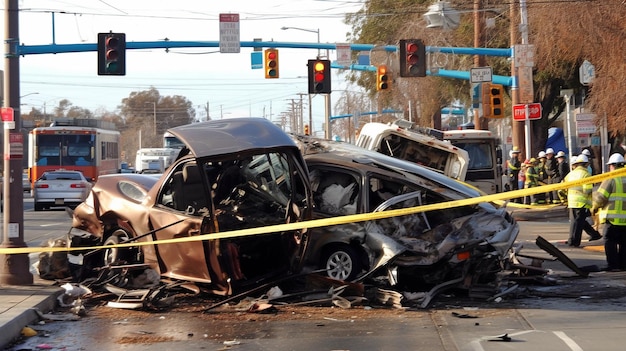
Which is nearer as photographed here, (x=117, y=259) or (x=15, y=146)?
(x=117, y=259)

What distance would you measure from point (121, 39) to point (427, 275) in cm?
1656

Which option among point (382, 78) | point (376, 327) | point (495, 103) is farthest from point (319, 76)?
point (376, 327)

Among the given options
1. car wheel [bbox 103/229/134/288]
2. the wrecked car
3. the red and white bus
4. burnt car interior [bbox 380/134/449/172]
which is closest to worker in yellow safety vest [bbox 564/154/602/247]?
burnt car interior [bbox 380/134/449/172]

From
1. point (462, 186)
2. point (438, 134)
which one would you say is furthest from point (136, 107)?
point (462, 186)

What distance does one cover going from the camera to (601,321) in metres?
9.65

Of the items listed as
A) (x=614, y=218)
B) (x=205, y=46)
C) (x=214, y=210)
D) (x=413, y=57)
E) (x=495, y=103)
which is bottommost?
(x=614, y=218)

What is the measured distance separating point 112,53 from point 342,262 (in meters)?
15.7

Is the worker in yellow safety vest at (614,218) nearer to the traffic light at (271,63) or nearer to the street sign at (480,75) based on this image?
the street sign at (480,75)

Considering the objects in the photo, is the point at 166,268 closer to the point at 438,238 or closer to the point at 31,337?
the point at 31,337

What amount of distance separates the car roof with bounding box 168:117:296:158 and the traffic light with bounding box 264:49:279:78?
66.7 feet

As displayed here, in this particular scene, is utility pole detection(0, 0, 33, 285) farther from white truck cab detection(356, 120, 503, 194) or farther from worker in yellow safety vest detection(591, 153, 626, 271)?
worker in yellow safety vest detection(591, 153, 626, 271)

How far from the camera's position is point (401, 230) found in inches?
456

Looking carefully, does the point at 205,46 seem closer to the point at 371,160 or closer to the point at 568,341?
the point at 371,160

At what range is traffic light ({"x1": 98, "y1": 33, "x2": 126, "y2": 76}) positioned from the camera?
84.2ft
